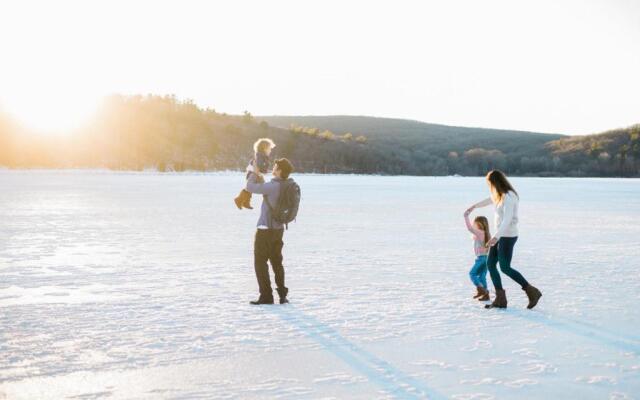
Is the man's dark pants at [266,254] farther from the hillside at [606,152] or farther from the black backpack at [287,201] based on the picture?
the hillside at [606,152]

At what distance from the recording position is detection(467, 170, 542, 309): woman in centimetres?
712

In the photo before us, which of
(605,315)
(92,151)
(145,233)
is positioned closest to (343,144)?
(92,151)

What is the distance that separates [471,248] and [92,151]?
89.7 meters

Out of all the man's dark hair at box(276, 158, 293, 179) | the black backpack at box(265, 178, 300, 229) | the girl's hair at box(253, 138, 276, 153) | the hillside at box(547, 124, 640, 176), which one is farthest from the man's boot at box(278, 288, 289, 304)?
the hillside at box(547, 124, 640, 176)

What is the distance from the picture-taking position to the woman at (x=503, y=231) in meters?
7.12

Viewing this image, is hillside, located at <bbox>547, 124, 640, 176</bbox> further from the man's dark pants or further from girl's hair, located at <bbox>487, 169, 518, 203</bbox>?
the man's dark pants

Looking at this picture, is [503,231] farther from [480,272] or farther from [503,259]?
[480,272]

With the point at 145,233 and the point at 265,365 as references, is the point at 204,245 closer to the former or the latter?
the point at 145,233

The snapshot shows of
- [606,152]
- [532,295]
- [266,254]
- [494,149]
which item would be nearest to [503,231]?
[532,295]

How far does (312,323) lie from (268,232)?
127cm

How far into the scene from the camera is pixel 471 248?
12.9m

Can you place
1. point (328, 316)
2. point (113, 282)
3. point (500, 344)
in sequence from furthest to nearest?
1. point (113, 282)
2. point (328, 316)
3. point (500, 344)

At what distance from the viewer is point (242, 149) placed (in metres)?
114

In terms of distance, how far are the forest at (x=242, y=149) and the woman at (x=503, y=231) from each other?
71545mm
